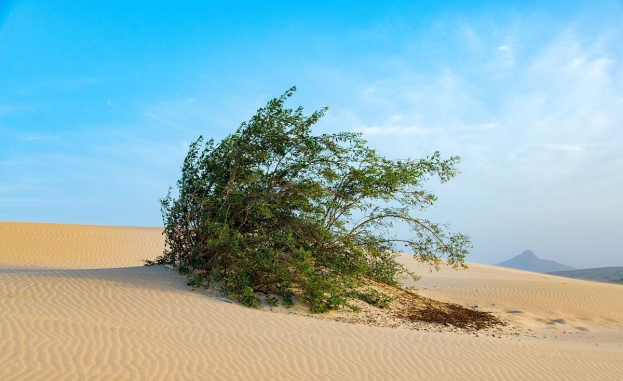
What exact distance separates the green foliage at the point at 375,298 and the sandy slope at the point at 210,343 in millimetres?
3104

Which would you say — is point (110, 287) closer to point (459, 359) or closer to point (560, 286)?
point (459, 359)

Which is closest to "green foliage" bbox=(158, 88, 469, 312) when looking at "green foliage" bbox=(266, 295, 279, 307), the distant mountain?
"green foliage" bbox=(266, 295, 279, 307)

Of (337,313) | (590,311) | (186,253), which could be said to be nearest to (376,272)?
(337,313)

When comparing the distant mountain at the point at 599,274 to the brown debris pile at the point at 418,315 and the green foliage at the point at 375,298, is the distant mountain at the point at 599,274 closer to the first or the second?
the brown debris pile at the point at 418,315

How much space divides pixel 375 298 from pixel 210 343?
7.31 m

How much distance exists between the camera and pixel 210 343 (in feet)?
28.9

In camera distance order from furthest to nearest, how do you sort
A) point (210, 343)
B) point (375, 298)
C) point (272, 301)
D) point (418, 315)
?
1. point (375, 298)
2. point (418, 315)
3. point (272, 301)
4. point (210, 343)

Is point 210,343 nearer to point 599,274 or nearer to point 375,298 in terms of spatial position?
point 375,298

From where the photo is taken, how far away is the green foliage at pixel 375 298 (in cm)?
1492

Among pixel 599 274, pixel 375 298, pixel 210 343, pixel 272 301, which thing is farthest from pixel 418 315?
pixel 599 274

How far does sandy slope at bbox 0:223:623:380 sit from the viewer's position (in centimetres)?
752

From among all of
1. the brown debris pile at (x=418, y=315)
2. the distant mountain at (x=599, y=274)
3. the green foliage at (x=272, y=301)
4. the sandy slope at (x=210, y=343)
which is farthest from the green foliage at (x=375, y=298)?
the distant mountain at (x=599, y=274)

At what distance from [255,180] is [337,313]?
14.0 feet

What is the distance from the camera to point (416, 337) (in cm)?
1115
